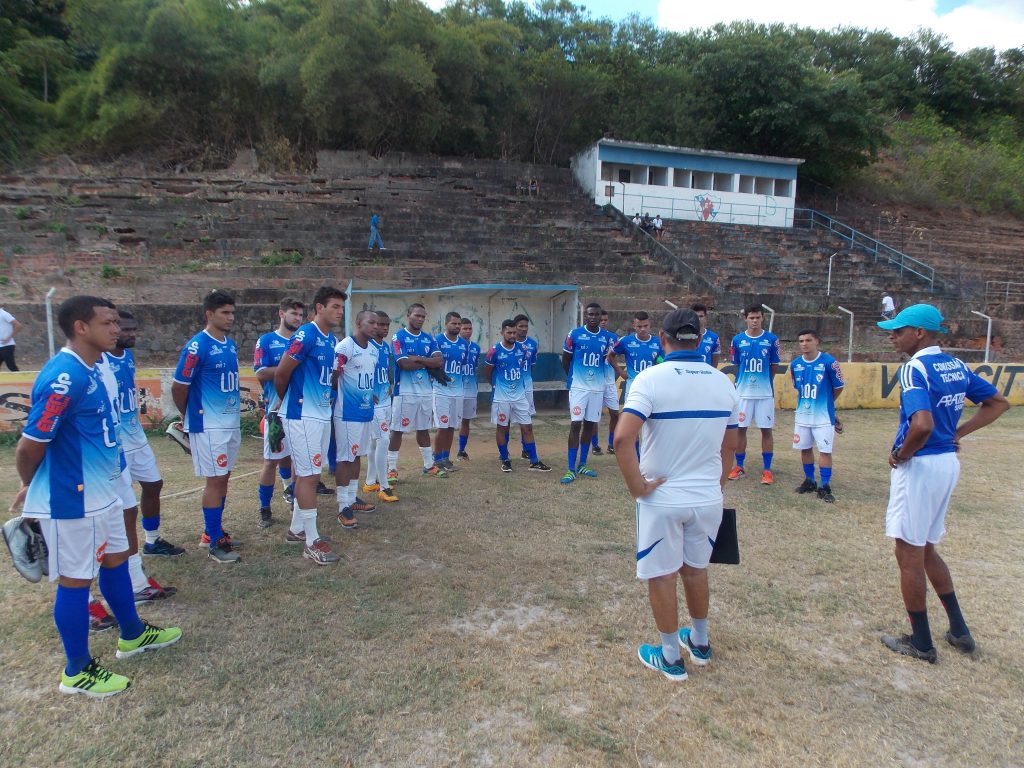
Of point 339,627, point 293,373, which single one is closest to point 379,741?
point 339,627

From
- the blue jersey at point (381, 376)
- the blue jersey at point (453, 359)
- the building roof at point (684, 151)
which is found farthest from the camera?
the building roof at point (684, 151)

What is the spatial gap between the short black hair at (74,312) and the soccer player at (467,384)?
17.0 feet

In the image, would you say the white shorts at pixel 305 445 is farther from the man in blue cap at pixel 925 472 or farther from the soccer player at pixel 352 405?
the man in blue cap at pixel 925 472

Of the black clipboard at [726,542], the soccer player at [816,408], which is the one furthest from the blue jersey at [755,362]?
the black clipboard at [726,542]

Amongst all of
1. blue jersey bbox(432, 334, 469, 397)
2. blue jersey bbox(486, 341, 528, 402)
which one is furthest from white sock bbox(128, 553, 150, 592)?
blue jersey bbox(486, 341, 528, 402)

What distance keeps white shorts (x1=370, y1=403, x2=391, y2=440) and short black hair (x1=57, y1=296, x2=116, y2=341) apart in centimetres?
318

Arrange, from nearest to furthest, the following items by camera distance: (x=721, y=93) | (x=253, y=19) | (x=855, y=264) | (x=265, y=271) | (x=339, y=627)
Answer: (x=339, y=627) → (x=265, y=271) → (x=855, y=264) → (x=253, y=19) → (x=721, y=93)

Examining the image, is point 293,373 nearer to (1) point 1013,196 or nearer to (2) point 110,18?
(2) point 110,18

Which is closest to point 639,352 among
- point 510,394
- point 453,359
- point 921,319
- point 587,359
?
point 587,359

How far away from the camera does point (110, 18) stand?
2466 centimetres

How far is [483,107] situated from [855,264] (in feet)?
58.0

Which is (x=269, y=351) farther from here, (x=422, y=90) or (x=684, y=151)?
(x=684, y=151)

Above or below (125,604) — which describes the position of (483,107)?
above

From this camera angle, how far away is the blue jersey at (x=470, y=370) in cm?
827
